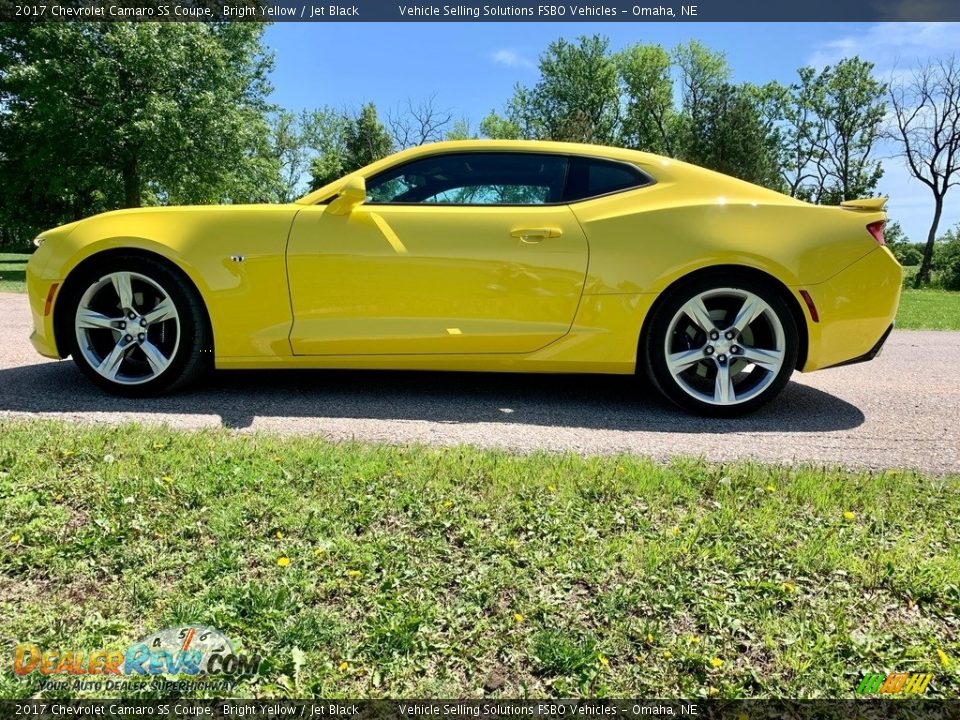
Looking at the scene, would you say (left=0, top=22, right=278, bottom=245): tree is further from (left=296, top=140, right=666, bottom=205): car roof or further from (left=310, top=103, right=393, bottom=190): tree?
(left=296, top=140, right=666, bottom=205): car roof

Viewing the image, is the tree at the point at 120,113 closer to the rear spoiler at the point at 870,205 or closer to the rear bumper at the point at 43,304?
the rear bumper at the point at 43,304

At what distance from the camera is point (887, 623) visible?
1.96 m

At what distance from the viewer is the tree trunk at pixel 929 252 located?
31.3 meters

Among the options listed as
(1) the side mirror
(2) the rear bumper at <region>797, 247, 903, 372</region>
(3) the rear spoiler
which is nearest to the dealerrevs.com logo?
(1) the side mirror

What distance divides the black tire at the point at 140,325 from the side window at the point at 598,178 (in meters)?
2.29

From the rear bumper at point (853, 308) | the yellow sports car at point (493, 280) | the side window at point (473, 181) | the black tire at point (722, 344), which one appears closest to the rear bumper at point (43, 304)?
the yellow sports car at point (493, 280)

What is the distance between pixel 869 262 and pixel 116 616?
392cm

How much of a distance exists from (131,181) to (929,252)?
34.9 meters

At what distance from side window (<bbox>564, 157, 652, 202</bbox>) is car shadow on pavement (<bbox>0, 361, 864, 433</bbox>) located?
1267mm

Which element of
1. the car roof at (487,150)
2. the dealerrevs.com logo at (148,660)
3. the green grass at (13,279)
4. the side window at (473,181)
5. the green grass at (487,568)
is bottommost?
the dealerrevs.com logo at (148,660)

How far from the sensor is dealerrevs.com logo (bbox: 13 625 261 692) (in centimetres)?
173

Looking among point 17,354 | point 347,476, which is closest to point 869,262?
point 347,476

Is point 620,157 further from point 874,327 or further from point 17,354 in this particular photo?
point 17,354

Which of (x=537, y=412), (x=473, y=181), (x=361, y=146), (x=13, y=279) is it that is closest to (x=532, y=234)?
(x=473, y=181)
